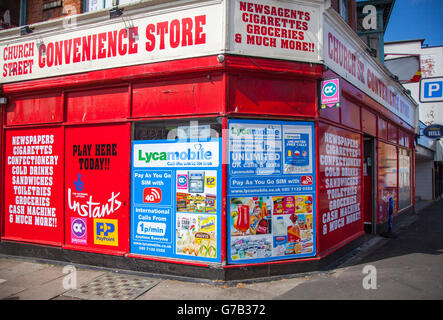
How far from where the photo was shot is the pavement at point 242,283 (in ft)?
17.2

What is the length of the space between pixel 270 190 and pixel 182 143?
1895 mm

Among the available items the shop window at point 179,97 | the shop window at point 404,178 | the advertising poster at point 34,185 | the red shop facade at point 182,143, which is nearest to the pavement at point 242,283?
the red shop facade at point 182,143

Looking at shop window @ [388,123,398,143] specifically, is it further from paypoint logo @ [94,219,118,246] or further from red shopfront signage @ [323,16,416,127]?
paypoint logo @ [94,219,118,246]

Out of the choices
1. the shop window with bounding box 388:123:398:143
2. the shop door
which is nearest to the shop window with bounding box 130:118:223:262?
the shop door

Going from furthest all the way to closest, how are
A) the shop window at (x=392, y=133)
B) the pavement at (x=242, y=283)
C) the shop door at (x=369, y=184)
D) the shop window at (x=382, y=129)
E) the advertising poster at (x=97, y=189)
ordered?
1. the shop window at (x=392, y=133)
2. the shop window at (x=382, y=129)
3. the shop door at (x=369, y=184)
4. the advertising poster at (x=97, y=189)
5. the pavement at (x=242, y=283)

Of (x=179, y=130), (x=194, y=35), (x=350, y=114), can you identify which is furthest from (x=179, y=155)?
(x=350, y=114)

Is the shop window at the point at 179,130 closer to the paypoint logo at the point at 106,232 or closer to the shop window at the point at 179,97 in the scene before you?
the shop window at the point at 179,97

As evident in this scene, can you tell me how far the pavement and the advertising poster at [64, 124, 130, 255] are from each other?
62cm

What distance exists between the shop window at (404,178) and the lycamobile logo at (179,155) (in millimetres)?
10501

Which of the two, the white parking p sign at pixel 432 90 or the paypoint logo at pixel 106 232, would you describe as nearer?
the paypoint logo at pixel 106 232

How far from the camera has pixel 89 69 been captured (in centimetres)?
707

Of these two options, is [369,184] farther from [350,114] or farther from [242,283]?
[242,283]
